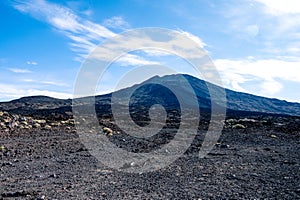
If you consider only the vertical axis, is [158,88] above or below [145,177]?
above

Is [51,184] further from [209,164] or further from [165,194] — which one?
[209,164]

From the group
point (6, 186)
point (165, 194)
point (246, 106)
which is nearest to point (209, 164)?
point (165, 194)

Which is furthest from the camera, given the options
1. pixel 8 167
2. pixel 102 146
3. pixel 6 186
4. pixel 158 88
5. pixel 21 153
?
pixel 158 88

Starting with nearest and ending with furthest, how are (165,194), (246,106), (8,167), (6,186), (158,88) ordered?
(165,194) < (6,186) < (8,167) < (158,88) < (246,106)

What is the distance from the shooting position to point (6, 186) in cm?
862

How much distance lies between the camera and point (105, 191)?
8125 mm

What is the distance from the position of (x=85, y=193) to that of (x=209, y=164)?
17.4 ft

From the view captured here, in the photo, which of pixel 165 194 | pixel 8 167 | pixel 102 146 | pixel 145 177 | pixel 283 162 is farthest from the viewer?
pixel 102 146

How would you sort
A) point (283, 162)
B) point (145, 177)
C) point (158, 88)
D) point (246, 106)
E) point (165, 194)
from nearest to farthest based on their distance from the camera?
point (165, 194), point (145, 177), point (283, 162), point (158, 88), point (246, 106)

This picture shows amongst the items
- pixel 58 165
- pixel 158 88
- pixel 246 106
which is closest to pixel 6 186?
pixel 58 165

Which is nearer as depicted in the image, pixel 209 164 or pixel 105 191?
pixel 105 191

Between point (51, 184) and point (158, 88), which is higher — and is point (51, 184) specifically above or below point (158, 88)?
below

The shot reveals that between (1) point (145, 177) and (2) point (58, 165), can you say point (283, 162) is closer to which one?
(1) point (145, 177)

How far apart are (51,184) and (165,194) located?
3105 millimetres
